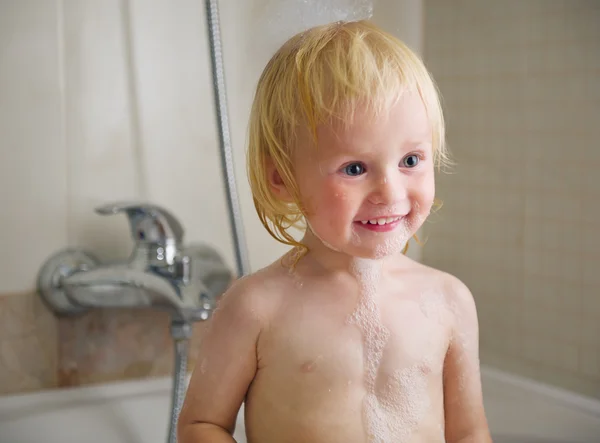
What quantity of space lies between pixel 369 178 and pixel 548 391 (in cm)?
69

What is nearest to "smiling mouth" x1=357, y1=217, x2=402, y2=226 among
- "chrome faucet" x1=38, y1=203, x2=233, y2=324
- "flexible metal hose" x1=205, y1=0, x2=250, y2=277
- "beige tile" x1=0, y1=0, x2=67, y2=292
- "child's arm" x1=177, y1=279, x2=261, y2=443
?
"child's arm" x1=177, y1=279, x2=261, y2=443

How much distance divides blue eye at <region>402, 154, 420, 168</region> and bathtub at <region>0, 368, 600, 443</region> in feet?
1.91

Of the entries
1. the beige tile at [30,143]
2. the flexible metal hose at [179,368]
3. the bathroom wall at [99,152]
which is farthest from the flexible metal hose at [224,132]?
the beige tile at [30,143]

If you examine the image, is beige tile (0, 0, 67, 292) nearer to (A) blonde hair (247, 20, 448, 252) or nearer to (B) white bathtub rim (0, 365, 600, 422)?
(B) white bathtub rim (0, 365, 600, 422)

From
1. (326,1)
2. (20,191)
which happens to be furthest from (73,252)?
(326,1)

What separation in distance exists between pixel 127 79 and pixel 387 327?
631 mm

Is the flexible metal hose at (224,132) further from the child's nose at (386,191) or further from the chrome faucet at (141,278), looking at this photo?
the child's nose at (386,191)

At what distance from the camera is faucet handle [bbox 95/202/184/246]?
3.38ft

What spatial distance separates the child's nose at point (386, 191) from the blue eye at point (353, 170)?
0.05 ft

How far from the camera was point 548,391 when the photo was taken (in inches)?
43.9

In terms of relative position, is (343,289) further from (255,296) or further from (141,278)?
(141,278)

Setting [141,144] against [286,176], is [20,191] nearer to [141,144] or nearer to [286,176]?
[141,144]

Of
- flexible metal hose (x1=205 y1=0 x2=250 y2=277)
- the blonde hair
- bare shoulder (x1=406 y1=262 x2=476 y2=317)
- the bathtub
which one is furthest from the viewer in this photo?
the bathtub

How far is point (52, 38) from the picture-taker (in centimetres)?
104
